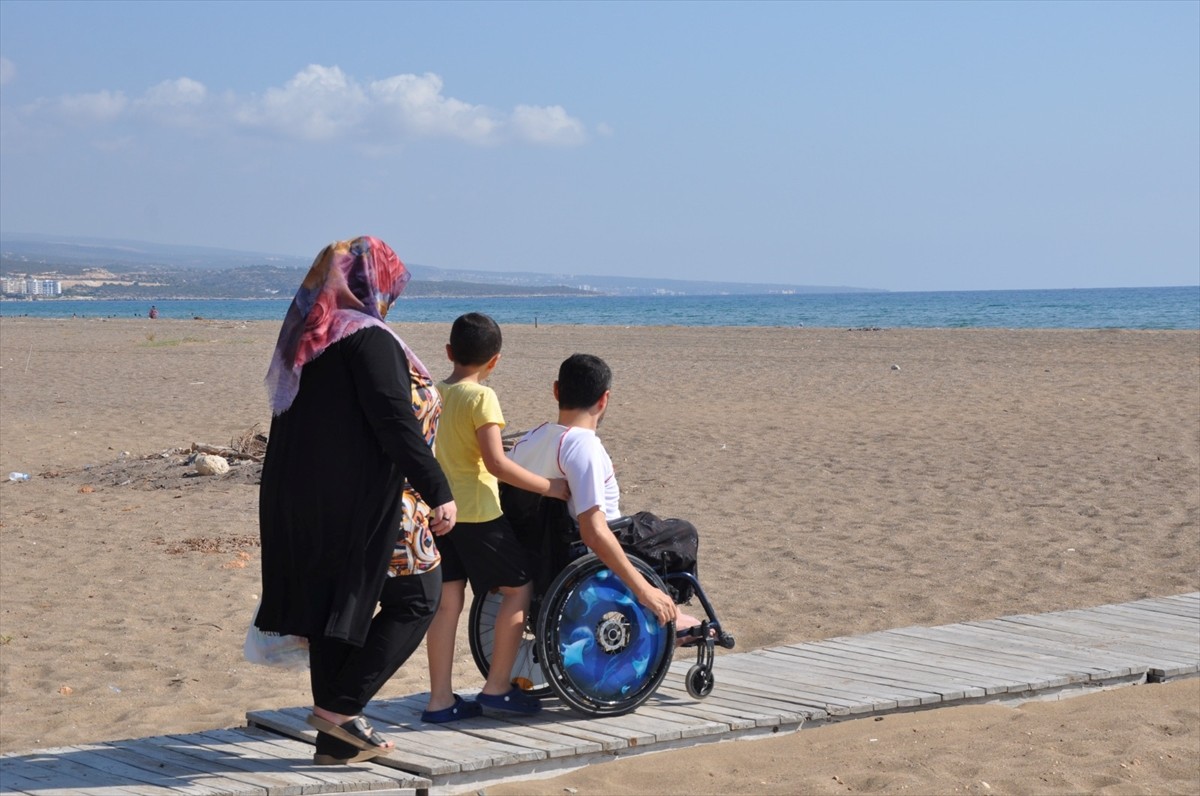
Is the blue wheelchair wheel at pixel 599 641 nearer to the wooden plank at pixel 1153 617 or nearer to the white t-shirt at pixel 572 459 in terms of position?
the white t-shirt at pixel 572 459

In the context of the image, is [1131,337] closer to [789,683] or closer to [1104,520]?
[1104,520]

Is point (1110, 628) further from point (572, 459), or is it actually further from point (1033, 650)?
point (572, 459)

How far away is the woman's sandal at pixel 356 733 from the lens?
4.49 meters

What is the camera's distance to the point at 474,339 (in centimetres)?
466

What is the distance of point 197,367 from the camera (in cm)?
2692

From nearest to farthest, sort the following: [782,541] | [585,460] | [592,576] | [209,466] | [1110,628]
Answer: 1. [585,460]
2. [592,576]
3. [1110,628]
4. [782,541]
5. [209,466]

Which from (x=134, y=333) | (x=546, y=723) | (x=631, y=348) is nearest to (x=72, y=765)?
(x=546, y=723)

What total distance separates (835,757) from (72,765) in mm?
2615

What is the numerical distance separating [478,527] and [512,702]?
74cm

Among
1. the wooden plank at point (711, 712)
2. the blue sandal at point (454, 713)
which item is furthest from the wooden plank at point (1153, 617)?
the blue sandal at point (454, 713)

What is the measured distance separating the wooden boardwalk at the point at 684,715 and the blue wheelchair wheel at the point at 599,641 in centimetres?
11

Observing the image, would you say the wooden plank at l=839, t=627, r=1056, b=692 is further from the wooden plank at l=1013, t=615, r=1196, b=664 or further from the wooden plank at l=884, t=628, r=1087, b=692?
the wooden plank at l=1013, t=615, r=1196, b=664

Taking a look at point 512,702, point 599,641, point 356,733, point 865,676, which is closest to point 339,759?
point 356,733

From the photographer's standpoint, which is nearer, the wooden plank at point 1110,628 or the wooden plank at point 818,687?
the wooden plank at point 818,687
